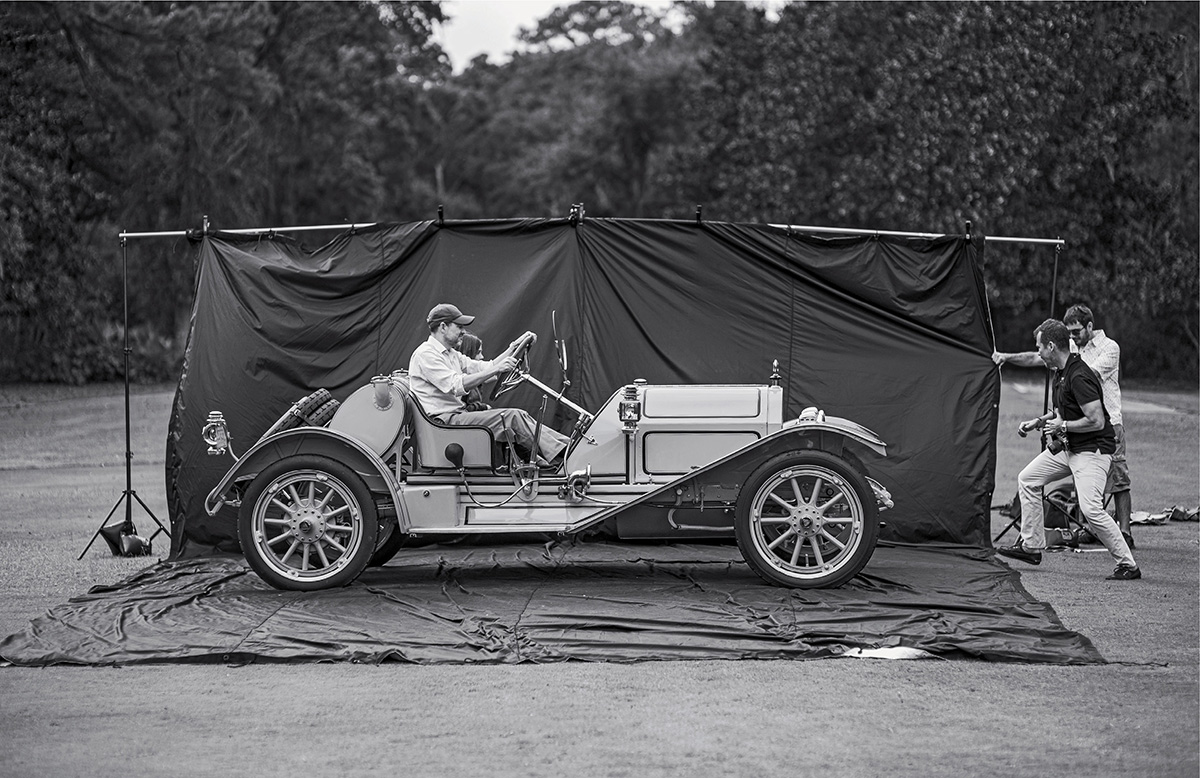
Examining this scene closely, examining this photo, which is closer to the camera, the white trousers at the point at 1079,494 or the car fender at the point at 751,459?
the car fender at the point at 751,459

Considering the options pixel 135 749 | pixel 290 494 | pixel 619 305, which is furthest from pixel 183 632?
pixel 619 305

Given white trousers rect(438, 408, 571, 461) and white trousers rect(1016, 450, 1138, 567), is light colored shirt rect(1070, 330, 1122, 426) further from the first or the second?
white trousers rect(438, 408, 571, 461)

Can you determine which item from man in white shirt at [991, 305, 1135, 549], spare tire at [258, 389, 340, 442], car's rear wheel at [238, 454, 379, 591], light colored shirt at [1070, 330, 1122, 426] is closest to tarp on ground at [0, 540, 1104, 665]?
car's rear wheel at [238, 454, 379, 591]

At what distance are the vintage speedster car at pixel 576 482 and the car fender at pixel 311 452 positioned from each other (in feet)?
0.03

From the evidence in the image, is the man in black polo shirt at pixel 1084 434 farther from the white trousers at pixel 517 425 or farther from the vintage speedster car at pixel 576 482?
the white trousers at pixel 517 425

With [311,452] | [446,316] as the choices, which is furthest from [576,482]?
[311,452]

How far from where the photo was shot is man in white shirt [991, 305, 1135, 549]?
408 inches

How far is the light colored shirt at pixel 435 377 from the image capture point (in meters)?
8.98

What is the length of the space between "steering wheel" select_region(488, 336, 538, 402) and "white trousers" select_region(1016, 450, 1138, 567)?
368cm

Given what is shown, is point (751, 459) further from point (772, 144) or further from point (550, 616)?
point (772, 144)

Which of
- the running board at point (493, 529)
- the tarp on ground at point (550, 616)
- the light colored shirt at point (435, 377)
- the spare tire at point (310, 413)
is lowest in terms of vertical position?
the tarp on ground at point (550, 616)

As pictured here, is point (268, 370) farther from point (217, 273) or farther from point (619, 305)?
point (619, 305)

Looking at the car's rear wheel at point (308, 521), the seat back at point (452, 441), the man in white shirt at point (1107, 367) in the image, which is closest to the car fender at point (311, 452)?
the car's rear wheel at point (308, 521)

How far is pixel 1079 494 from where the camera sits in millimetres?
9414
